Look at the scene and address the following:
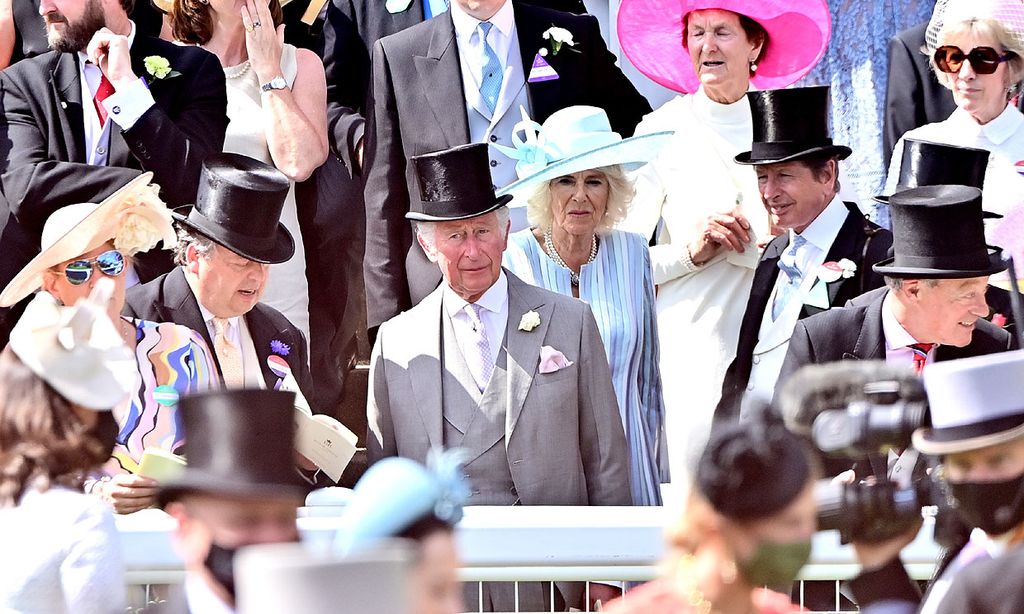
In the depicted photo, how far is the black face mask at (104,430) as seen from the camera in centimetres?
386

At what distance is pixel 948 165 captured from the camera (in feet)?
17.7

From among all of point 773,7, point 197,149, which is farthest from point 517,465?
point 773,7

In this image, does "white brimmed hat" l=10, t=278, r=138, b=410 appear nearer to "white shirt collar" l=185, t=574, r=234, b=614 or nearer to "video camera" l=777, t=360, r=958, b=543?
"white shirt collar" l=185, t=574, r=234, b=614

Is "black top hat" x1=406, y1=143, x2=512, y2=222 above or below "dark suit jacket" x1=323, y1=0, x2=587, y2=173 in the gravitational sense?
below

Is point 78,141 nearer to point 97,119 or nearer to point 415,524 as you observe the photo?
point 97,119

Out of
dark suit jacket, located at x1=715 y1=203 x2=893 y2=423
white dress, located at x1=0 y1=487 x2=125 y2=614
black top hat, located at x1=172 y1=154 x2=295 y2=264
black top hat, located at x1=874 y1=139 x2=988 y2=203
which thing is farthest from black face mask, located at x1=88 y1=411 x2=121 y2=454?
black top hat, located at x1=874 y1=139 x2=988 y2=203

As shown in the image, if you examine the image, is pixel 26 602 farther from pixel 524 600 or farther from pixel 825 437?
pixel 825 437

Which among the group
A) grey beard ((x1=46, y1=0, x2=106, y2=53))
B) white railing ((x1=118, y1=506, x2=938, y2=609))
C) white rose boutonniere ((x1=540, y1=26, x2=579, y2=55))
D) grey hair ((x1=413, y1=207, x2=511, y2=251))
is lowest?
white railing ((x1=118, y1=506, x2=938, y2=609))

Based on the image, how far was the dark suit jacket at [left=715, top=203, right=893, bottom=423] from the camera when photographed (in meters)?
5.54

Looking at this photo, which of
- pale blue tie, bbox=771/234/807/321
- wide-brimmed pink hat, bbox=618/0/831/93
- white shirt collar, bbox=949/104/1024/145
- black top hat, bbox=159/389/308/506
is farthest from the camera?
wide-brimmed pink hat, bbox=618/0/831/93

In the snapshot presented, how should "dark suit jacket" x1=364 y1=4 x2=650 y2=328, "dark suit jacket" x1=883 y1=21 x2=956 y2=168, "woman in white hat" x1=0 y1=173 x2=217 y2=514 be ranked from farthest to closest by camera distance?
1. "dark suit jacket" x1=883 y1=21 x2=956 y2=168
2. "dark suit jacket" x1=364 y1=4 x2=650 y2=328
3. "woman in white hat" x1=0 y1=173 x2=217 y2=514

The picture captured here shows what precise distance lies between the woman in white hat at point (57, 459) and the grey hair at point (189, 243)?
1.45 m

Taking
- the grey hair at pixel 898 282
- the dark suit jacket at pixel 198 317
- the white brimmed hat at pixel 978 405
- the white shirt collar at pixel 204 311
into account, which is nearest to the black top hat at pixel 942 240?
the grey hair at pixel 898 282

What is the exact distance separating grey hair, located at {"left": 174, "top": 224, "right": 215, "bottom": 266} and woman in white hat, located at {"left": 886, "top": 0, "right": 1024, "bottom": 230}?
212 cm
